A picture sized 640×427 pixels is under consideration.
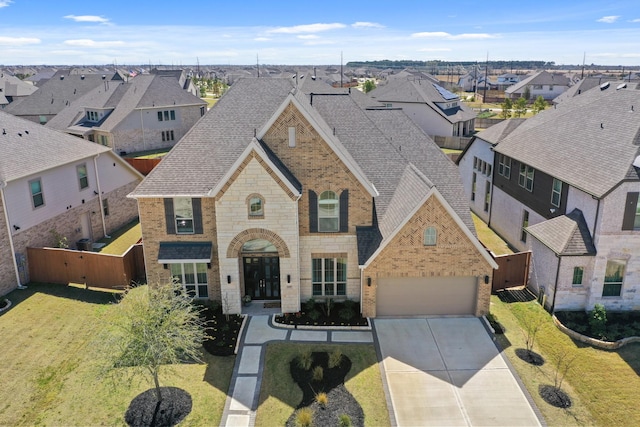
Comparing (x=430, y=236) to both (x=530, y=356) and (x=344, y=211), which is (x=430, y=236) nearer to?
(x=344, y=211)

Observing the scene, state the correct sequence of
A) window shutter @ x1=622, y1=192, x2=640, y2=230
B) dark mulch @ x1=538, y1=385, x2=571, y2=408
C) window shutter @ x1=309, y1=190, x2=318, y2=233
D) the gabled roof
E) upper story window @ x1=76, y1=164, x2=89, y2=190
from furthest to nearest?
1. the gabled roof
2. upper story window @ x1=76, y1=164, x2=89, y2=190
3. window shutter @ x1=309, y1=190, x2=318, y2=233
4. window shutter @ x1=622, y1=192, x2=640, y2=230
5. dark mulch @ x1=538, y1=385, x2=571, y2=408

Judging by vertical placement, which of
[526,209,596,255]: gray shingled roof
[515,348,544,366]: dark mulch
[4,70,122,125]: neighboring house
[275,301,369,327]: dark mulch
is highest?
[4,70,122,125]: neighboring house

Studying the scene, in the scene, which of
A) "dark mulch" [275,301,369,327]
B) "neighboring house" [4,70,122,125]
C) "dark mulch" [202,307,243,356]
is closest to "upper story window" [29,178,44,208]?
"dark mulch" [202,307,243,356]

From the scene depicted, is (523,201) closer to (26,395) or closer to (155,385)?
(155,385)

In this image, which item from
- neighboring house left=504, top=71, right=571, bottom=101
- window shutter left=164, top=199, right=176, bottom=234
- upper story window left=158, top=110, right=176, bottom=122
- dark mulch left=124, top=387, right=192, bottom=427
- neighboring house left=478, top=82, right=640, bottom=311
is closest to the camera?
dark mulch left=124, top=387, right=192, bottom=427

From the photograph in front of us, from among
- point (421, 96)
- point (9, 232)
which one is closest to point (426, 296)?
point (9, 232)

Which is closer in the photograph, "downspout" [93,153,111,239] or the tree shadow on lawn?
the tree shadow on lawn

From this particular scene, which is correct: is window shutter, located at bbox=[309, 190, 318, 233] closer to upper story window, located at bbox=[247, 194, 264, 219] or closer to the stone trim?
the stone trim

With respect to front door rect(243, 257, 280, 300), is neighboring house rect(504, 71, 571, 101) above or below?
above
